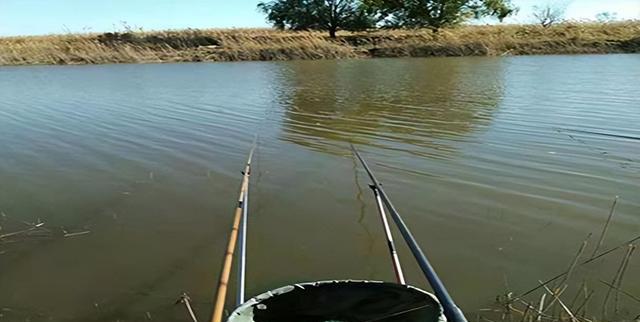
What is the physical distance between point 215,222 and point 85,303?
1.32 metres

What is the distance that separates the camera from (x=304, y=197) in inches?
188

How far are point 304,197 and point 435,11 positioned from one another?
35.0 m

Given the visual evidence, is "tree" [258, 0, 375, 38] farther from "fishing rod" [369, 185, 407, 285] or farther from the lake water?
"fishing rod" [369, 185, 407, 285]

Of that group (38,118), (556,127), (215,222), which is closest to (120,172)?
(215,222)

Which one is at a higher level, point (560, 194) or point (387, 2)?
point (387, 2)

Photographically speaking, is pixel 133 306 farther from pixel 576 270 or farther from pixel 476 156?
pixel 476 156

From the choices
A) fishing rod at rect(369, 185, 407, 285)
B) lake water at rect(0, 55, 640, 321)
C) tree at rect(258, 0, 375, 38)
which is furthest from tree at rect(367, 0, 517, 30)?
fishing rod at rect(369, 185, 407, 285)

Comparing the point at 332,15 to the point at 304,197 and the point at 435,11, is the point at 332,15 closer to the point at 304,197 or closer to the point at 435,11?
the point at 435,11

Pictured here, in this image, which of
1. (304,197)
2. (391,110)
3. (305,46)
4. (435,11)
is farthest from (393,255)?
(435,11)

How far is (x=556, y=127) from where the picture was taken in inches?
306

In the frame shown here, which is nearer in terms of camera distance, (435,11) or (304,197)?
(304,197)

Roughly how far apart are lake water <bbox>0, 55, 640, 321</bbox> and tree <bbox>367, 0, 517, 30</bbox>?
2813cm

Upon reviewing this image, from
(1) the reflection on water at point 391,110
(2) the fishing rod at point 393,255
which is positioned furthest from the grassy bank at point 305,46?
(2) the fishing rod at point 393,255

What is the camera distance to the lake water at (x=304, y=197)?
3203 mm
